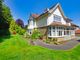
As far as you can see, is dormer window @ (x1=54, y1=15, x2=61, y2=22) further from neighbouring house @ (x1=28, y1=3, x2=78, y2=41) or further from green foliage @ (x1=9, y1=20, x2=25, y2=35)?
green foliage @ (x1=9, y1=20, x2=25, y2=35)

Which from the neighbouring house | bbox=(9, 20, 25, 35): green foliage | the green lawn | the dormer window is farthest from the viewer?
bbox=(9, 20, 25, 35): green foliage

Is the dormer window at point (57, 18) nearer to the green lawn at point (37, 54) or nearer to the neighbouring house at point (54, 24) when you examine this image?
the neighbouring house at point (54, 24)

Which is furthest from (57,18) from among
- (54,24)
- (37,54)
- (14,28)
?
(14,28)

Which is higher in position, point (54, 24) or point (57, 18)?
point (57, 18)

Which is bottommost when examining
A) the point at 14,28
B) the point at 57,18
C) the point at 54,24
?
the point at 14,28

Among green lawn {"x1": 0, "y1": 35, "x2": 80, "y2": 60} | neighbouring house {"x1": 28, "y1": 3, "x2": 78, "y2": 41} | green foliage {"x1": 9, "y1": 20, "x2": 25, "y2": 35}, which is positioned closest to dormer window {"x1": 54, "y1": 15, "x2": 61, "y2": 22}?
neighbouring house {"x1": 28, "y1": 3, "x2": 78, "y2": 41}

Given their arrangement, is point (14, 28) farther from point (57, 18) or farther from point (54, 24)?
point (54, 24)

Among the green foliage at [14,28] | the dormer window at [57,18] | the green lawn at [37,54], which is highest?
the dormer window at [57,18]

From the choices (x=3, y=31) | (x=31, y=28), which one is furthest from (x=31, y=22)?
(x=3, y=31)

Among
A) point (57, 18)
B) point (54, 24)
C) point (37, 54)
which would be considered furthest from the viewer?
point (57, 18)

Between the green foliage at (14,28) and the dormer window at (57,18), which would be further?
the green foliage at (14,28)

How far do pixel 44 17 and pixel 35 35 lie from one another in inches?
242

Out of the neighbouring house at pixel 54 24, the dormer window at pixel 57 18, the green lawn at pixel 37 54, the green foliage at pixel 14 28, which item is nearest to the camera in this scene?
the green lawn at pixel 37 54

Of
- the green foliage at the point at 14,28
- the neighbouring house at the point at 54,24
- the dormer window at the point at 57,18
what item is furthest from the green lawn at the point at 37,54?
the green foliage at the point at 14,28
